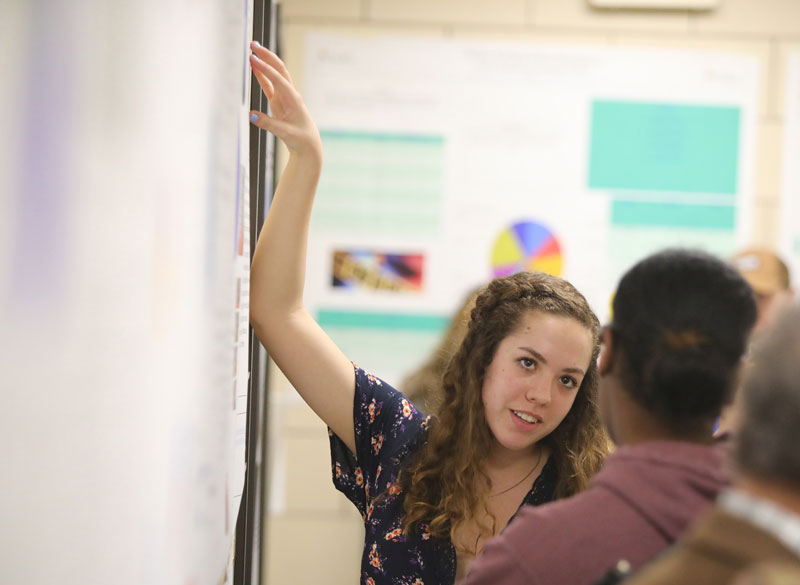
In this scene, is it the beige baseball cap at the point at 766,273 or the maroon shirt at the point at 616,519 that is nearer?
the maroon shirt at the point at 616,519

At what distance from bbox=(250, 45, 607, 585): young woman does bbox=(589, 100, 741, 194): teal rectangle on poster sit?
1671 millimetres

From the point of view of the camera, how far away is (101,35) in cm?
54

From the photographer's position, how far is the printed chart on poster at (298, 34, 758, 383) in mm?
2959

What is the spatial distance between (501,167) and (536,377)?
1748mm

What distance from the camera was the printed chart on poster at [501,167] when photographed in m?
2.96

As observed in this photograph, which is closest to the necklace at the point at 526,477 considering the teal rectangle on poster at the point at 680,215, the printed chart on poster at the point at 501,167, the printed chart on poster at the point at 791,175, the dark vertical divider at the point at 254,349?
the dark vertical divider at the point at 254,349

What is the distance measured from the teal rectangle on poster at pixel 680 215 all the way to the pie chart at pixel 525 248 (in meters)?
0.27

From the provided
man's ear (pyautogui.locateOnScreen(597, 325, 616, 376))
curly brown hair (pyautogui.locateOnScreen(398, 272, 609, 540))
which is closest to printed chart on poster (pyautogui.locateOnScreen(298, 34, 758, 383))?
curly brown hair (pyautogui.locateOnScreen(398, 272, 609, 540))

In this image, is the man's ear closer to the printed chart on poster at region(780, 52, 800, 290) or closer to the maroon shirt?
the maroon shirt

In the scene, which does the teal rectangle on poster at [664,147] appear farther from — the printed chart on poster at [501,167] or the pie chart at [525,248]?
the pie chart at [525,248]

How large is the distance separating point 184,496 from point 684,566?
44 centimetres

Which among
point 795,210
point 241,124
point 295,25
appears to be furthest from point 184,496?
point 795,210

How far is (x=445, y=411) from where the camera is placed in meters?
1.43

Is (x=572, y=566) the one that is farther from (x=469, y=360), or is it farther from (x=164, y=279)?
(x=469, y=360)
